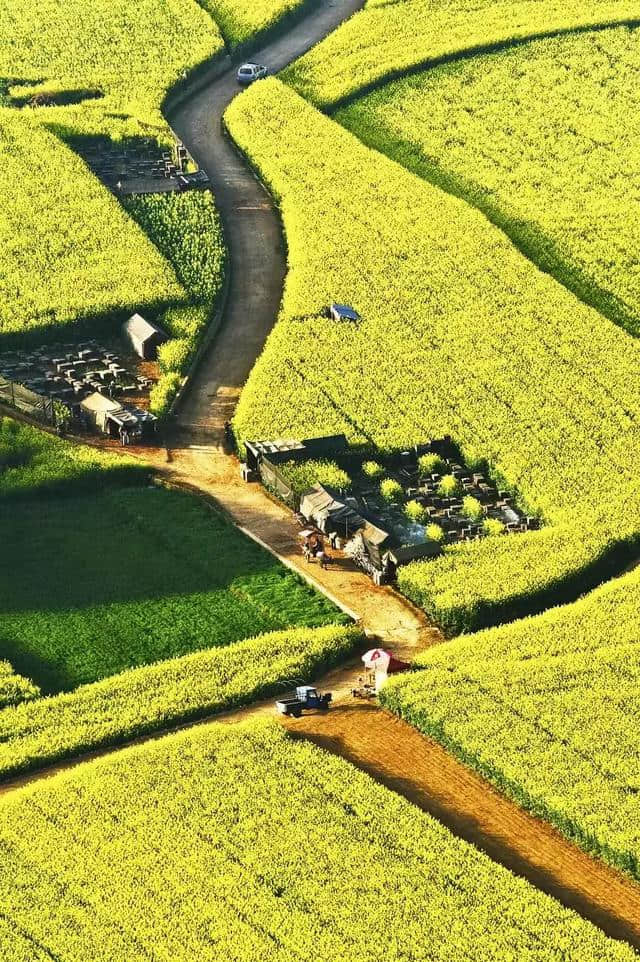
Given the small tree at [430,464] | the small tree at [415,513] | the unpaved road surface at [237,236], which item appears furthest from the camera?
the unpaved road surface at [237,236]

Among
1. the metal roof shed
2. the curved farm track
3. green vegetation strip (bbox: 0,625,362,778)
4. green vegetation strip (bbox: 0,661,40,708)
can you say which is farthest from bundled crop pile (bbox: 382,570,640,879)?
the metal roof shed

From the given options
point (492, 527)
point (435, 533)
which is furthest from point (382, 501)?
point (492, 527)

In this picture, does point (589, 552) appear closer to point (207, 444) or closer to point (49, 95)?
point (207, 444)

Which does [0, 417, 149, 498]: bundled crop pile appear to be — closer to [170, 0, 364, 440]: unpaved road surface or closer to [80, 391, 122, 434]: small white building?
[80, 391, 122, 434]: small white building

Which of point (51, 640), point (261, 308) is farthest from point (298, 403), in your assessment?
point (51, 640)

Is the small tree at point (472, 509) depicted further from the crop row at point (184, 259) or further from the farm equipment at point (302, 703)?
the crop row at point (184, 259)

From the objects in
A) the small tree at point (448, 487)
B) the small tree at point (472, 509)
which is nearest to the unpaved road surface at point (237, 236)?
the small tree at point (448, 487)

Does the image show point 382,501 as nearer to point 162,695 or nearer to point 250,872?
point 162,695
